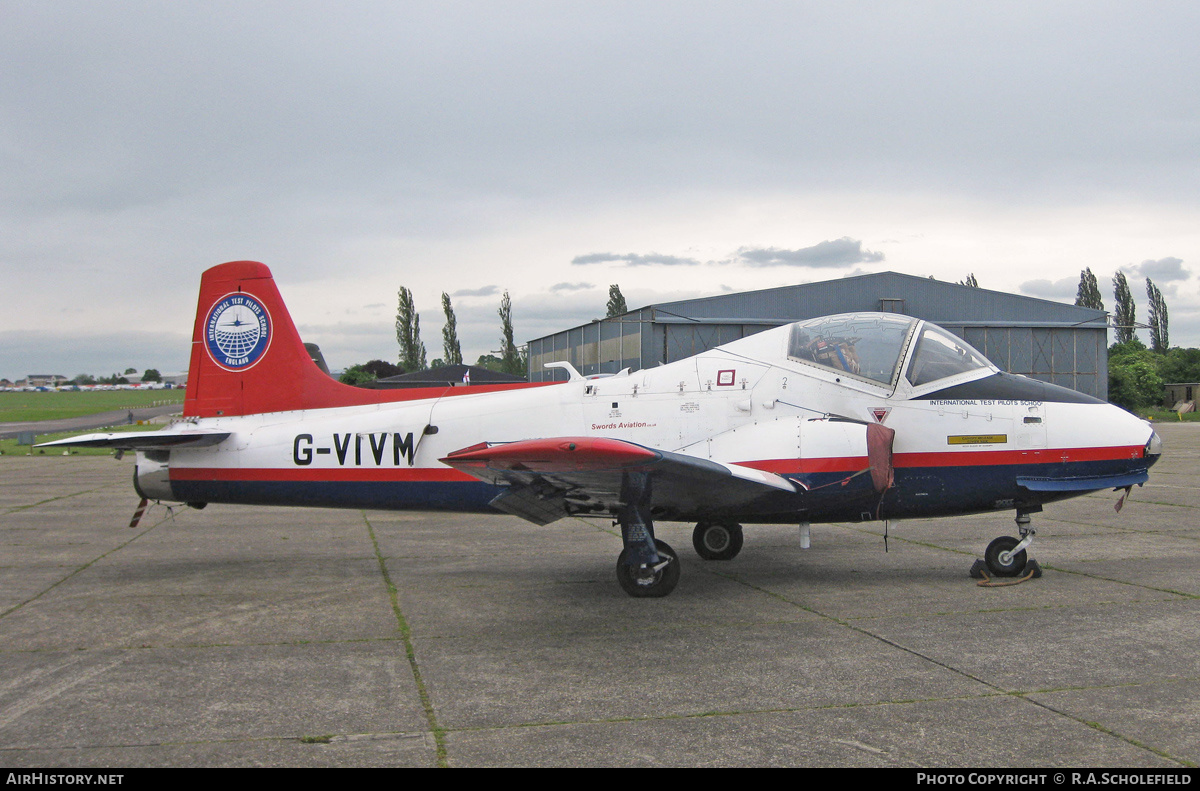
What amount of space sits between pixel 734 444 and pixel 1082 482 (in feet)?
10.4

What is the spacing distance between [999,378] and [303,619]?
22.1ft

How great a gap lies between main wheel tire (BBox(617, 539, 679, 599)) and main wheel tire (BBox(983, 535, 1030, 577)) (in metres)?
3.15

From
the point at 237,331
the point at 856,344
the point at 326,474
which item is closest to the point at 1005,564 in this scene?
the point at 856,344

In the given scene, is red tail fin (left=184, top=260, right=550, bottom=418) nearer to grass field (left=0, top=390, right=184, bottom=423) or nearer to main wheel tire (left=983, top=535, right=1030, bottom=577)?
main wheel tire (left=983, top=535, right=1030, bottom=577)

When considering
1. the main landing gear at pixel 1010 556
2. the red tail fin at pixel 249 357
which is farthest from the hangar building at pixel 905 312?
the main landing gear at pixel 1010 556

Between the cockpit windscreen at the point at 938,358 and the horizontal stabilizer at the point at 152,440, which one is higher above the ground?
the cockpit windscreen at the point at 938,358

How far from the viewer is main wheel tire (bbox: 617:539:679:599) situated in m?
7.46

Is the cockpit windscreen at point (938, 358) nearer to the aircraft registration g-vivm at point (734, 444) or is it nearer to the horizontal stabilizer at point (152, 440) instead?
the aircraft registration g-vivm at point (734, 444)

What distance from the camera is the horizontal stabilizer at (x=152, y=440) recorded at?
28.0 ft

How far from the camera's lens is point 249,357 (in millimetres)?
9523

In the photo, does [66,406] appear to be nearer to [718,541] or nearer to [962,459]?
[718,541]

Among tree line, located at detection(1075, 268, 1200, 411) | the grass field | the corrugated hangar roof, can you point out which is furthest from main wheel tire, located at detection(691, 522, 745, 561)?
the grass field

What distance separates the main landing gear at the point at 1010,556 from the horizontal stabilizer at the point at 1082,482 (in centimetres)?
48
